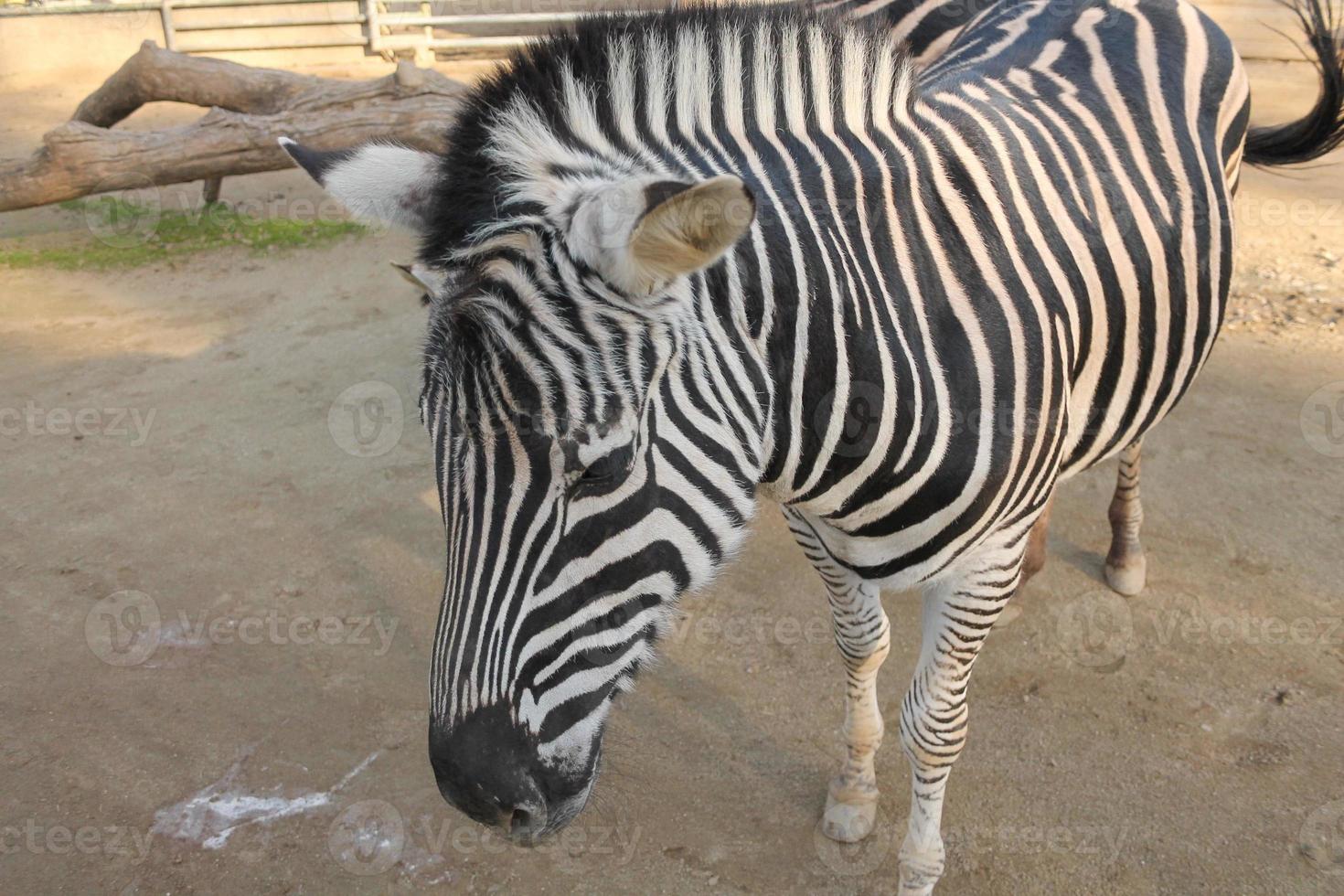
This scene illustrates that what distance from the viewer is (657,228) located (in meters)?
1.68

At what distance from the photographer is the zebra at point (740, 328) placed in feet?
5.92

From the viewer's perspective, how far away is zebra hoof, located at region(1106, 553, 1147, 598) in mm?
5012

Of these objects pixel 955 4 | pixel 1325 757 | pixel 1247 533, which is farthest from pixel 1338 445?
pixel 955 4

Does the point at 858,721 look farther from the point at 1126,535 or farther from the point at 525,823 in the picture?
the point at 1126,535

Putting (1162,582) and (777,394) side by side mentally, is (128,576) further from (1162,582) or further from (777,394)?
(1162,582)

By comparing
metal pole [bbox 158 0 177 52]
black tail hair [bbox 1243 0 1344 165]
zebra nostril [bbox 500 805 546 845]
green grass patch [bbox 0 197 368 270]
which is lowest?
green grass patch [bbox 0 197 368 270]

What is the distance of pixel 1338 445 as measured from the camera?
234 inches

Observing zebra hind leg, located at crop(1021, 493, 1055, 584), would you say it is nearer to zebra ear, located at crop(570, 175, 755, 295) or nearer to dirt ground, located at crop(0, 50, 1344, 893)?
dirt ground, located at crop(0, 50, 1344, 893)

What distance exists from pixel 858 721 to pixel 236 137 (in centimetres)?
826

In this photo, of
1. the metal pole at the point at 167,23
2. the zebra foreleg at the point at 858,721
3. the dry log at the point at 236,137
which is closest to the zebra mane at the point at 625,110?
the zebra foreleg at the point at 858,721

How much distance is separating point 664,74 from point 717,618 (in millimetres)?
3389

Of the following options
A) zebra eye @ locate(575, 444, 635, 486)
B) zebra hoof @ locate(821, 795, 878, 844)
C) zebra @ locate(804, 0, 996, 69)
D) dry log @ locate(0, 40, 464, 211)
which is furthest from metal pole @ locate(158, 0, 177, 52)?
zebra eye @ locate(575, 444, 635, 486)

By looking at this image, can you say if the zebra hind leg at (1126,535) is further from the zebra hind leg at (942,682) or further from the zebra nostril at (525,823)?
the zebra nostril at (525,823)

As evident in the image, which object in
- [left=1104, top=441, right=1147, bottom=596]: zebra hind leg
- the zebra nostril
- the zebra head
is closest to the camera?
the zebra head
